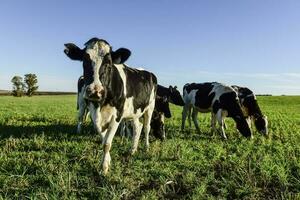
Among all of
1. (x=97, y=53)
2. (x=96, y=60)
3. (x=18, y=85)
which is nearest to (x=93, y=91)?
(x=96, y=60)

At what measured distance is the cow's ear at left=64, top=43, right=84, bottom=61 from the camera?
8.42m

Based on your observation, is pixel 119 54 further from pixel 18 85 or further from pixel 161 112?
pixel 18 85

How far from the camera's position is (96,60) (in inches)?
312

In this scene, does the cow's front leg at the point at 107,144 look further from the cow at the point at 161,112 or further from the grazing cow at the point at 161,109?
the grazing cow at the point at 161,109

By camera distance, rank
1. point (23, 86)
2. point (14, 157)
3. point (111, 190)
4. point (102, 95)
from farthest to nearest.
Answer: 1. point (23, 86)
2. point (14, 157)
3. point (102, 95)
4. point (111, 190)

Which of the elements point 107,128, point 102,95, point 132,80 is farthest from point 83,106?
point 102,95

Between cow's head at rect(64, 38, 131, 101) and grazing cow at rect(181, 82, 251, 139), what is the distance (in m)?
7.00

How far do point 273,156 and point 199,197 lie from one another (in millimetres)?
4528

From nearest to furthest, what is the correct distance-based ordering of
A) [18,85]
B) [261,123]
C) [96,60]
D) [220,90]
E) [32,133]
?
[96,60] → [32,133] → [220,90] → [261,123] → [18,85]

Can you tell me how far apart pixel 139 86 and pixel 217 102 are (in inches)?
238

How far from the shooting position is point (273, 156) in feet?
34.3

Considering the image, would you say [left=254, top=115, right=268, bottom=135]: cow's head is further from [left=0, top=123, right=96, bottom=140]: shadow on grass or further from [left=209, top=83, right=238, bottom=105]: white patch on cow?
[left=0, top=123, right=96, bottom=140]: shadow on grass

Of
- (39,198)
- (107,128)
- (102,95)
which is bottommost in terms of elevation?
(39,198)

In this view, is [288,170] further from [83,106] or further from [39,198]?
[83,106]
